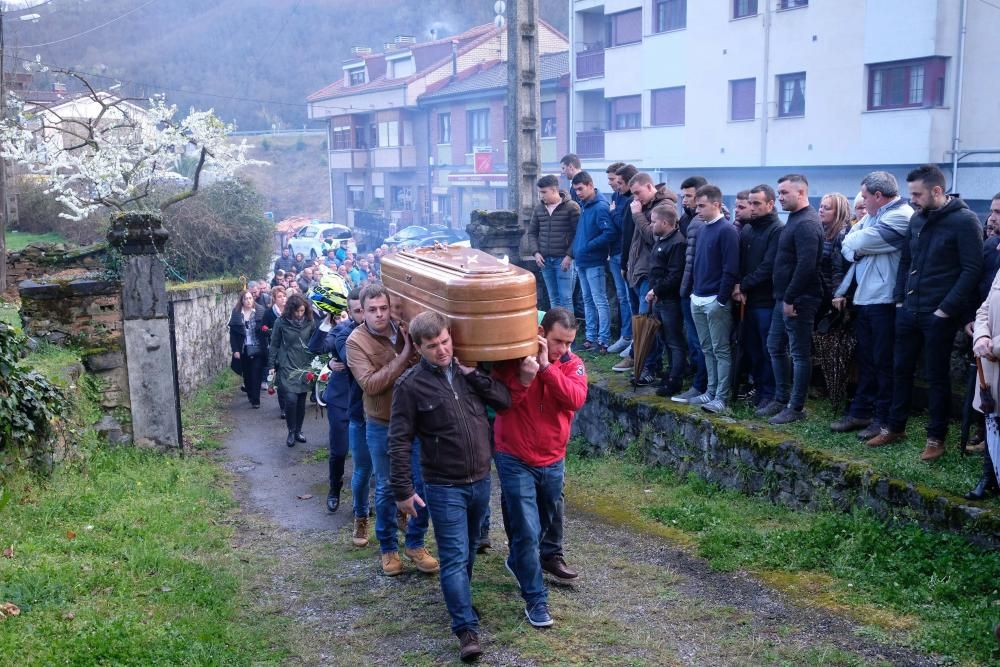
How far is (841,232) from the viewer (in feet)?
25.5

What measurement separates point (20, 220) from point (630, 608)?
79.9ft

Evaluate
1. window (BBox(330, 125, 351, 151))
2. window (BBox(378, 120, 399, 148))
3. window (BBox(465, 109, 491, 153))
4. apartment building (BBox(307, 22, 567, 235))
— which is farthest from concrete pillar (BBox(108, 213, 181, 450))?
window (BBox(330, 125, 351, 151))

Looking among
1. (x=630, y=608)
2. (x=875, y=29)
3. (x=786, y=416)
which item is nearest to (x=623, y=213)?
(x=786, y=416)

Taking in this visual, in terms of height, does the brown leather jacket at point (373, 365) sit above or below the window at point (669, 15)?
below

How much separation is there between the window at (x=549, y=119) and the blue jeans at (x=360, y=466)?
28.8 m

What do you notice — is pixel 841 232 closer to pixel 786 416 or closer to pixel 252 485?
pixel 786 416

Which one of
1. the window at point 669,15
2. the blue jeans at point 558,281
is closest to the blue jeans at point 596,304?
the blue jeans at point 558,281

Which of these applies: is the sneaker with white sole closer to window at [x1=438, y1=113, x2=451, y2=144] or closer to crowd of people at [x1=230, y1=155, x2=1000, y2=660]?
crowd of people at [x1=230, y1=155, x2=1000, y2=660]

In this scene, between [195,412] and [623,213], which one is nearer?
[623,213]

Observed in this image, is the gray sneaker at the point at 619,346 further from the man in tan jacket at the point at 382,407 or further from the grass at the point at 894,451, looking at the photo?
the man in tan jacket at the point at 382,407

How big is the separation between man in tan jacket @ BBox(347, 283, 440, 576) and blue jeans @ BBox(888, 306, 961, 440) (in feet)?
11.5

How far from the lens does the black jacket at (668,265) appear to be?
27.9 ft

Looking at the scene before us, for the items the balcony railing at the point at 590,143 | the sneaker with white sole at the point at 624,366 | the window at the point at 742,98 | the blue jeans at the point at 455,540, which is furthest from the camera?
the balcony railing at the point at 590,143

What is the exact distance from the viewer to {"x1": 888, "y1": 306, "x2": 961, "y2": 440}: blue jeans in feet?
20.8
